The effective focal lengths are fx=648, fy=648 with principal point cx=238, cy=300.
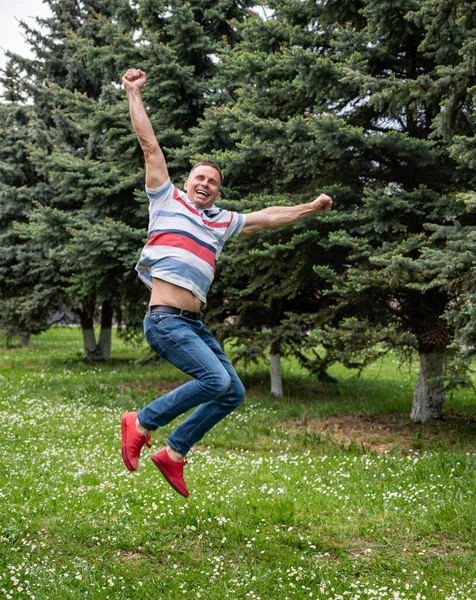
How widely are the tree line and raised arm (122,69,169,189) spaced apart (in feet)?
12.1

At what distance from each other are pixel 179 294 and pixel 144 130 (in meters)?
1.12

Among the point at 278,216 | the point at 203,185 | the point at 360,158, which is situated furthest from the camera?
the point at 360,158

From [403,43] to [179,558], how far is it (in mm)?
8165

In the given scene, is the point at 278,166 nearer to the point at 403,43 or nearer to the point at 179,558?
the point at 403,43

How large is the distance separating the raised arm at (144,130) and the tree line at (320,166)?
12.1 ft

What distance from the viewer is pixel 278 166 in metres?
11.1

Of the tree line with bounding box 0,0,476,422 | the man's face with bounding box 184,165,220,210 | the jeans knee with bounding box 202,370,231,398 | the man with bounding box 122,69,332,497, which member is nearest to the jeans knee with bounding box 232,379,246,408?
the man with bounding box 122,69,332,497

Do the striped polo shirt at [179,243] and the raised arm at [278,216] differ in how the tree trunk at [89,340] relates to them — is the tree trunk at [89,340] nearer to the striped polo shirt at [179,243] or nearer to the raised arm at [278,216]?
the raised arm at [278,216]

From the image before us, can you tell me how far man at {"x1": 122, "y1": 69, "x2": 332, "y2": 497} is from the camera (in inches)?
171

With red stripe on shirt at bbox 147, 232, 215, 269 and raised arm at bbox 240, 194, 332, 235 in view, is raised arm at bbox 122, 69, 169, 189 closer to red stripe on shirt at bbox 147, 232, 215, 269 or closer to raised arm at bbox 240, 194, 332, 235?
red stripe on shirt at bbox 147, 232, 215, 269

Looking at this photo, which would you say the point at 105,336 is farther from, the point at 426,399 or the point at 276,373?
the point at 426,399

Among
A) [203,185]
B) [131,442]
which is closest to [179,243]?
[203,185]

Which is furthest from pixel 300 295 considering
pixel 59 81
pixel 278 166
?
pixel 59 81

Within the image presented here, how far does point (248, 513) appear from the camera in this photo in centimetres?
605
